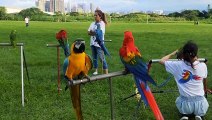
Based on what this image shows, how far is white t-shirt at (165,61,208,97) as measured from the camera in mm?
4979

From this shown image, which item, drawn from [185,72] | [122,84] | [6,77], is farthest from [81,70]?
[6,77]

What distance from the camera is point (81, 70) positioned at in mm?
3129

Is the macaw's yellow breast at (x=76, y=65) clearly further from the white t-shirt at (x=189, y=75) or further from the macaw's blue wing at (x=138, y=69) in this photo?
the white t-shirt at (x=189, y=75)

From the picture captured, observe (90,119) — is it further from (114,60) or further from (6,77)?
(114,60)

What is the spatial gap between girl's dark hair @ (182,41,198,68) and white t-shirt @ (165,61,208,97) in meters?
0.13

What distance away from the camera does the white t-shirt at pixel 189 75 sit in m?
4.98

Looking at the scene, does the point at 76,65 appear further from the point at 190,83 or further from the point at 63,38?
the point at 190,83

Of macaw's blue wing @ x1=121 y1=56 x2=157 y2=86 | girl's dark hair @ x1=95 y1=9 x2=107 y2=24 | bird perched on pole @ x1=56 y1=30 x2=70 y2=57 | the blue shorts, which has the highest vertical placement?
girl's dark hair @ x1=95 y1=9 x2=107 y2=24

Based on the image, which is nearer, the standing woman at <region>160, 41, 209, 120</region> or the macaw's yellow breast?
the macaw's yellow breast

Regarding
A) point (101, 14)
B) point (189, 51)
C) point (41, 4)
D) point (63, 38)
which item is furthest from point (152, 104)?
point (41, 4)

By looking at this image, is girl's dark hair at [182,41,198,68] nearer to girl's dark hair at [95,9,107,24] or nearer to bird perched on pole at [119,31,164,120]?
bird perched on pole at [119,31,164,120]

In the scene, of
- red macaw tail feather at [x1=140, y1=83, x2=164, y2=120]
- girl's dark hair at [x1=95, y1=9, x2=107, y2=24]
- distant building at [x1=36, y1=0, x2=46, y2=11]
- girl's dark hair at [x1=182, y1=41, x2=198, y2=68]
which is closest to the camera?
red macaw tail feather at [x1=140, y1=83, x2=164, y2=120]

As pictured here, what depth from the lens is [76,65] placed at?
3102mm

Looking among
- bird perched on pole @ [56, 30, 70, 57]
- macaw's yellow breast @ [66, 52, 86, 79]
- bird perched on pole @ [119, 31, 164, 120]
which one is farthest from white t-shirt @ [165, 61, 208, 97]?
macaw's yellow breast @ [66, 52, 86, 79]
